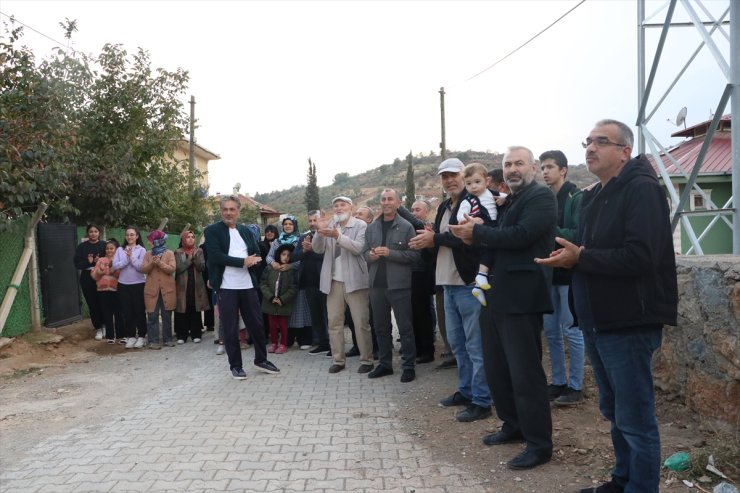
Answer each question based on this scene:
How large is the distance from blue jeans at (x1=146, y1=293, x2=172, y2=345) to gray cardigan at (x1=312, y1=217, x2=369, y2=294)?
3522 millimetres

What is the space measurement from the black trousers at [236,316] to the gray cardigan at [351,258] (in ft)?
3.03

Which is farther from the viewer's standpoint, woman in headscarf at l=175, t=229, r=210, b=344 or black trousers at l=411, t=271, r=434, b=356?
woman in headscarf at l=175, t=229, r=210, b=344

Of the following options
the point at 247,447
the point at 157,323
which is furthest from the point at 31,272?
the point at 247,447

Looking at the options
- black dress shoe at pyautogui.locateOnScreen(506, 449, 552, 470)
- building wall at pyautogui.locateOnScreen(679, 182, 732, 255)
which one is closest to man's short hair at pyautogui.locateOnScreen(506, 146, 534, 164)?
black dress shoe at pyautogui.locateOnScreen(506, 449, 552, 470)

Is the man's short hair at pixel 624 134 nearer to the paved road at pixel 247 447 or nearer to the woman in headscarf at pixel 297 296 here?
the paved road at pixel 247 447

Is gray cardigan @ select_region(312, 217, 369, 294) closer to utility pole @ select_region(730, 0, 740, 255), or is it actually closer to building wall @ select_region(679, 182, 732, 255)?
utility pole @ select_region(730, 0, 740, 255)

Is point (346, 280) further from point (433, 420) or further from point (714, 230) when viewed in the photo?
point (714, 230)

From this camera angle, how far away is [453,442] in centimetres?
458

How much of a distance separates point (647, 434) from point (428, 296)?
4638 mm

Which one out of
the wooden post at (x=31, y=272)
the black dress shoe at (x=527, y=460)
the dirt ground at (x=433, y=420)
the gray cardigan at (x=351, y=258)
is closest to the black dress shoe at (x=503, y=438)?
the dirt ground at (x=433, y=420)

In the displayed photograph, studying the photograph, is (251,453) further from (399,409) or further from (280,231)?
(280,231)

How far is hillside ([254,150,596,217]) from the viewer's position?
186ft

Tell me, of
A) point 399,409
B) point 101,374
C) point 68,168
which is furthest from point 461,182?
point 68,168

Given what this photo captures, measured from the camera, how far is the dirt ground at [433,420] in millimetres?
3768
